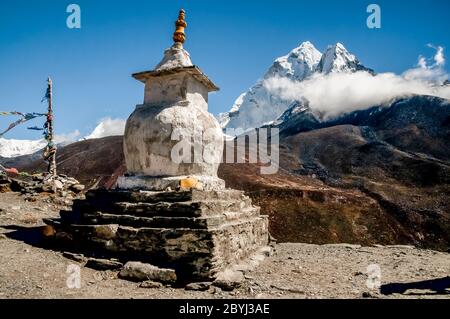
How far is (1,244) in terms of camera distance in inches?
296

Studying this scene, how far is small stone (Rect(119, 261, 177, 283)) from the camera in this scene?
6058 millimetres

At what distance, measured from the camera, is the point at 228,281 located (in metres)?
5.95

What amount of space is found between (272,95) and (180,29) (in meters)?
144

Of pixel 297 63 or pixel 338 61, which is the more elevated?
pixel 297 63

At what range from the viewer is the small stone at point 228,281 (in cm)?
591

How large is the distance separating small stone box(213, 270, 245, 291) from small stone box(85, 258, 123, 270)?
1.96 meters

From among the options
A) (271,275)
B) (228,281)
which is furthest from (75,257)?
(271,275)

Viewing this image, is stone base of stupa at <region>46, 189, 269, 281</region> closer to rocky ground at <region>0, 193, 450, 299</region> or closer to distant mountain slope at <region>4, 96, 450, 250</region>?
rocky ground at <region>0, 193, 450, 299</region>

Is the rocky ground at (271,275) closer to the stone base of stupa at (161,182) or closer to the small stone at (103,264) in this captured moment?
the small stone at (103,264)

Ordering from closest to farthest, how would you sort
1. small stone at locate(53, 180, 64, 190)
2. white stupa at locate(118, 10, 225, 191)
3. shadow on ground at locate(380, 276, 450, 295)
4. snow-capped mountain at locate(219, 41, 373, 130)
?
shadow on ground at locate(380, 276, 450, 295)
white stupa at locate(118, 10, 225, 191)
small stone at locate(53, 180, 64, 190)
snow-capped mountain at locate(219, 41, 373, 130)

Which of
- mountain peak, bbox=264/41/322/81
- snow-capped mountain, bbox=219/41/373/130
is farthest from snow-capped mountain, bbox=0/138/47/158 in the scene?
mountain peak, bbox=264/41/322/81

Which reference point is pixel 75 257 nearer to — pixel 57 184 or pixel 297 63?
pixel 57 184

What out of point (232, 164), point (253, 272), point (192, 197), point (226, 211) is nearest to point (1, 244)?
point (192, 197)
